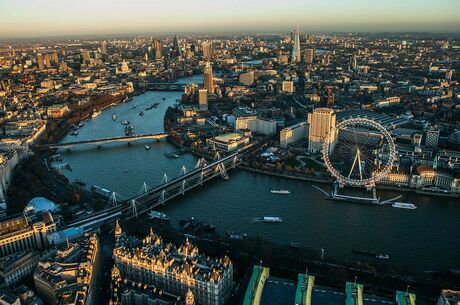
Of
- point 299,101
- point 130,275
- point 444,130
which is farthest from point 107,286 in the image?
point 299,101

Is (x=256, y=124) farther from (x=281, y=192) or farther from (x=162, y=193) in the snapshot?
(x=162, y=193)

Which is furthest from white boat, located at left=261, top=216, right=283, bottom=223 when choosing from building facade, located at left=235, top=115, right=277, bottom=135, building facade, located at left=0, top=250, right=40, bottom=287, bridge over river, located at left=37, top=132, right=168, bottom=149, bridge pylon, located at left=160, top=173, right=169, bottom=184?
bridge over river, located at left=37, top=132, right=168, bottom=149

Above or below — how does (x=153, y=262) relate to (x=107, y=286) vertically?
above

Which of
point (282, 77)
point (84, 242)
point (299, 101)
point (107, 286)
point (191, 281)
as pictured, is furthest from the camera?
point (282, 77)

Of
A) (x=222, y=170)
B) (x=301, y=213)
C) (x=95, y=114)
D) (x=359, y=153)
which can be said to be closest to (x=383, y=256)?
(x=301, y=213)

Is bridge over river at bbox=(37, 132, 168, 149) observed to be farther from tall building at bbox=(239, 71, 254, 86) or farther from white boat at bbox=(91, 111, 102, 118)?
tall building at bbox=(239, 71, 254, 86)

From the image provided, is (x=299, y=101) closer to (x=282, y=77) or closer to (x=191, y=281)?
(x=282, y=77)
